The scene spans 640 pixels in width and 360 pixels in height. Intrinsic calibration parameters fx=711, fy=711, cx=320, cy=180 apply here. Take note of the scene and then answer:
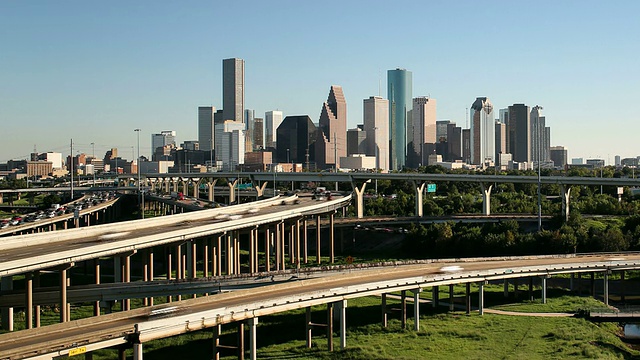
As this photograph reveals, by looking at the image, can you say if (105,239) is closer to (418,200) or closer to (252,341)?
(252,341)

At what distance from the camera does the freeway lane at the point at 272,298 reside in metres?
34.3

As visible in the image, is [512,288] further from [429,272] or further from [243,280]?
[243,280]

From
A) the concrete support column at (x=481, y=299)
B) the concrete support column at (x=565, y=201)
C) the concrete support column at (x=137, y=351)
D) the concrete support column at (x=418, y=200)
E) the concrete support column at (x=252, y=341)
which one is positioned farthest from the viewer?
the concrete support column at (x=418, y=200)

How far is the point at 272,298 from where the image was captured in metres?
44.3

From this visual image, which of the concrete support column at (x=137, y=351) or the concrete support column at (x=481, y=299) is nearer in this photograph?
the concrete support column at (x=137, y=351)

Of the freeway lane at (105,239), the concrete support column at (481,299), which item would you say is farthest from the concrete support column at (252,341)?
the concrete support column at (481,299)

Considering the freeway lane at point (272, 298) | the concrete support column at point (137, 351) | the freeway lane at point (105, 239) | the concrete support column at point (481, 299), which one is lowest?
the concrete support column at point (481, 299)

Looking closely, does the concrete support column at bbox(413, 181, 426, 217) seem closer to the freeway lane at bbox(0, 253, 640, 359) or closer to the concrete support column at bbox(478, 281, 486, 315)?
the freeway lane at bbox(0, 253, 640, 359)

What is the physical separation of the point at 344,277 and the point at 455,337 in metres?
9.17

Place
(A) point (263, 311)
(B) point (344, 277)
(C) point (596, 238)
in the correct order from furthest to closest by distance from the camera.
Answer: (C) point (596, 238)
(B) point (344, 277)
(A) point (263, 311)

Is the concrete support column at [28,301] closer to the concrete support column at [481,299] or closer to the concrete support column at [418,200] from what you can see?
the concrete support column at [481,299]

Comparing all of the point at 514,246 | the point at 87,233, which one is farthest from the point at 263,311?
the point at 514,246

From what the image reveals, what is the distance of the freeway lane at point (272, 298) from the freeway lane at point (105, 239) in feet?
32.5

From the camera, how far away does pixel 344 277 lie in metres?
52.8
